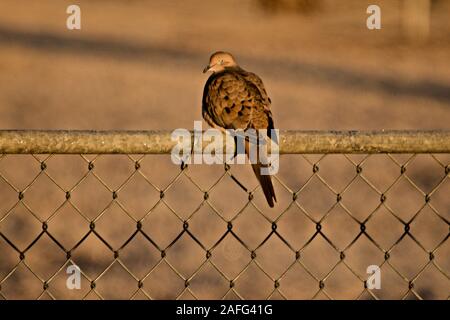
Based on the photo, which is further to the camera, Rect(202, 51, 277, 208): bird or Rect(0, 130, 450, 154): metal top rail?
Rect(202, 51, 277, 208): bird

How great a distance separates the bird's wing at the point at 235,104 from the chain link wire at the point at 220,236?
1.04m

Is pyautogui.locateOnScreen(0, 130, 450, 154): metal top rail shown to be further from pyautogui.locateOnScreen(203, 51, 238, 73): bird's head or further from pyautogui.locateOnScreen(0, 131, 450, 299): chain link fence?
pyautogui.locateOnScreen(203, 51, 238, 73): bird's head

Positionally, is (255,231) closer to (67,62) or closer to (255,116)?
(255,116)

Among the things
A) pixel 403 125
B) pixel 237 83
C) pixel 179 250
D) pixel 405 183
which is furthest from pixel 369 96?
pixel 237 83

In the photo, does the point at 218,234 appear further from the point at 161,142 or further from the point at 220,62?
the point at 161,142

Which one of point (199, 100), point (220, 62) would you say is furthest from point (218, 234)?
point (199, 100)

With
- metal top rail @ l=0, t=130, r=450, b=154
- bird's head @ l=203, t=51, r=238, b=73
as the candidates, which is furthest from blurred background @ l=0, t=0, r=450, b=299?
metal top rail @ l=0, t=130, r=450, b=154

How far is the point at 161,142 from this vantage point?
2482mm

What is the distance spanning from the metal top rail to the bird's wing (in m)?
1.00

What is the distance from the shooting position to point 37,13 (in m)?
9.99

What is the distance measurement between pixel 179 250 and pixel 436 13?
5.76 meters

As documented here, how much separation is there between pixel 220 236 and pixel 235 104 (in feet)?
7.38

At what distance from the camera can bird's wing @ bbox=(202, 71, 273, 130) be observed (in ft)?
11.9

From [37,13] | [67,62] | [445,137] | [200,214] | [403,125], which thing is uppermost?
[37,13]
